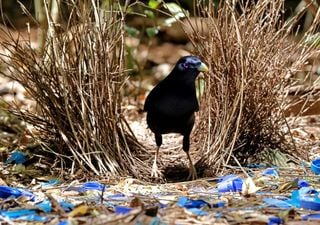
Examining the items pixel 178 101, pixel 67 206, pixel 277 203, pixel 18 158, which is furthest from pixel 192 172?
pixel 67 206

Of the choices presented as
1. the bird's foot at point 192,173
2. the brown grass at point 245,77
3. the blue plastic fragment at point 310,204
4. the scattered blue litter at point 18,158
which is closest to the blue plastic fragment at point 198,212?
the blue plastic fragment at point 310,204

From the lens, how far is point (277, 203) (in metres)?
2.49

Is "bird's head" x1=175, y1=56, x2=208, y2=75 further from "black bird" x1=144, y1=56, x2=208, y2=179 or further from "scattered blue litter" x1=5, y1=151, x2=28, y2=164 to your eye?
"scattered blue litter" x1=5, y1=151, x2=28, y2=164

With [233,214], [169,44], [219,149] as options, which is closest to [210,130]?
[219,149]

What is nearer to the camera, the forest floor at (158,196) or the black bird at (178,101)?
the forest floor at (158,196)

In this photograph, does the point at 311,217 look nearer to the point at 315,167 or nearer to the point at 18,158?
the point at 315,167

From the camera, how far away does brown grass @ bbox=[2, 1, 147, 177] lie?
10.4 feet

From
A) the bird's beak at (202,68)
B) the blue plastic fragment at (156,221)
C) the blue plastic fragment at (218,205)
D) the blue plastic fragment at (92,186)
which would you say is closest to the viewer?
the blue plastic fragment at (156,221)

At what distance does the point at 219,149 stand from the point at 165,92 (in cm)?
40

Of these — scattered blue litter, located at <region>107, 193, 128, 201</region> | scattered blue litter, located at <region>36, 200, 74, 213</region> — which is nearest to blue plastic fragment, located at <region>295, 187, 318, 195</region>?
scattered blue litter, located at <region>107, 193, 128, 201</region>

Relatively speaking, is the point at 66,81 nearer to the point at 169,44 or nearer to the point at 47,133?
the point at 47,133

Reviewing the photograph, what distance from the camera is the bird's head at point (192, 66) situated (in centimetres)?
315

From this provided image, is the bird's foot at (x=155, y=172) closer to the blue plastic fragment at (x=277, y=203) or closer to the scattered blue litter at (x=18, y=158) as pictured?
the scattered blue litter at (x=18, y=158)

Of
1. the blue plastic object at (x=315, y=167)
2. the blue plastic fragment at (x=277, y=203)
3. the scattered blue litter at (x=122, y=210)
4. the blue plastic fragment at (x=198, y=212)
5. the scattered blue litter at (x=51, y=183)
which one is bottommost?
the scattered blue litter at (x=51, y=183)
